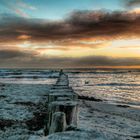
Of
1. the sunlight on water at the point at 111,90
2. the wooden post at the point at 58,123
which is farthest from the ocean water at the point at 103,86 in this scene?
the wooden post at the point at 58,123

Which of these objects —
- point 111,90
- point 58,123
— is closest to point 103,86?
point 111,90

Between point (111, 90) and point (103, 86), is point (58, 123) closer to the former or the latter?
point (111, 90)

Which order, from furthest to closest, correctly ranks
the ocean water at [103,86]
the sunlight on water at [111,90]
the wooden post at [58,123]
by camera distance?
the ocean water at [103,86] → the sunlight on water at [111,90] → the wooden post at [58,123]

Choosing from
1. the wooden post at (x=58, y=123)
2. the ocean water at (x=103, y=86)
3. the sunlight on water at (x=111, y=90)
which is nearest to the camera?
the wooden post at (x=58, y=123)

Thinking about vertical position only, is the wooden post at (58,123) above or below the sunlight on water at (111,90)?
above

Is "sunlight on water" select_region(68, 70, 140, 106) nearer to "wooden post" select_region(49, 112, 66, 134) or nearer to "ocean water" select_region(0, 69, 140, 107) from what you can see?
"ocean water" select_region(0, 69, 140, 107)

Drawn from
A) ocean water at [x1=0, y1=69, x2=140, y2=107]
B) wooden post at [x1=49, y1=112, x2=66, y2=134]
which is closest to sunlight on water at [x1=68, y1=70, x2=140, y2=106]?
ocean water at [x1=0, y1=69, x2=140, y2=107]

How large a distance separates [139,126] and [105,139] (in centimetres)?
693

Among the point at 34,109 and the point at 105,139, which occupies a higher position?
the point at 105,139

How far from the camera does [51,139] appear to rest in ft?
8.45

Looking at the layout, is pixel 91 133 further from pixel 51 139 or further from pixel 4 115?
pixel 4 115

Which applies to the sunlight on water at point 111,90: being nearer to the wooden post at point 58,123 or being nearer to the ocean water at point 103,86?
the ocean water at point 103,86

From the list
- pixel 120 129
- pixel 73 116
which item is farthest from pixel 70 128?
pixel 120 129

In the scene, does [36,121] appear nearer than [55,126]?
No
